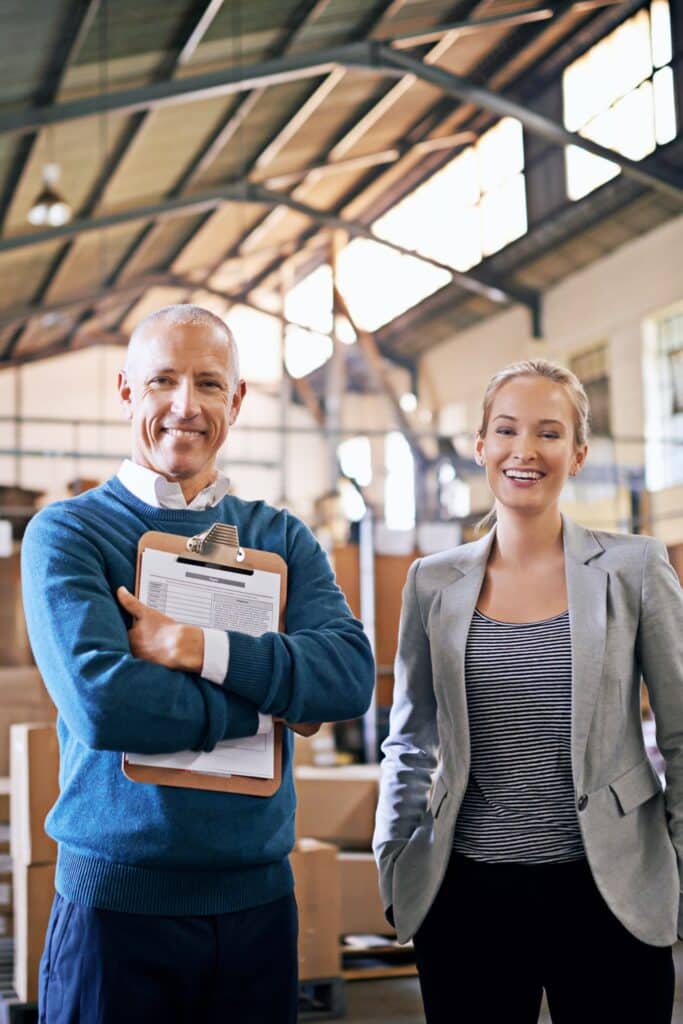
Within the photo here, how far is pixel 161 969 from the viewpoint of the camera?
51.1 inches

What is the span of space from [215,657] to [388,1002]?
2743 mm

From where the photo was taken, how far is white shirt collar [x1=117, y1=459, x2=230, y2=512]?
4.75ft

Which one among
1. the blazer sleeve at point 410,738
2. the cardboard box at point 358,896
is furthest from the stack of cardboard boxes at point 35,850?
the blazer sleeve at point 410,738

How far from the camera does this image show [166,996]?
1.30 m

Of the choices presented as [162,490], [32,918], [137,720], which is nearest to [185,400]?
[162,490]

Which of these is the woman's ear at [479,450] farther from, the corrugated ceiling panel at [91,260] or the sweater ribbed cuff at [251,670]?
the corrugated ceiling panel at [91,260]

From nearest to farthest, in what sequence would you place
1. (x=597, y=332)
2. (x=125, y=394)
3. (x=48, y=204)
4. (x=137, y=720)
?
(x=137, y=720) → (x=125, y=394) → (x=597, y=332) → (x=48, y=204)

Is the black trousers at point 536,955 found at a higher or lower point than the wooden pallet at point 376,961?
higher

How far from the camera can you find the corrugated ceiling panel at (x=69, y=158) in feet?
19.2

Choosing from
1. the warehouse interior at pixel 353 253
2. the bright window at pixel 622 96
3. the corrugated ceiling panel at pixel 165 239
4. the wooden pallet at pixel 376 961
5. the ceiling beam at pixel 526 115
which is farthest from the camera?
the corrugated ceiling panel at pixel 165 239

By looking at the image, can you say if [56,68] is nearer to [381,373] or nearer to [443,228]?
[443,228]

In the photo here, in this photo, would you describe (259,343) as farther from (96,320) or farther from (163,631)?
(163,631)

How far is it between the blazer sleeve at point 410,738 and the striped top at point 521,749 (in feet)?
0.45

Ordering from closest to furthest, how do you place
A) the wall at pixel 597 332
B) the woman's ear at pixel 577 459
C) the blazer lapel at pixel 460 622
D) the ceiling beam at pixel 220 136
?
the blazer lapel at pixel 460 622, the woman's ear at pixel 577 459, the wall at pixel 597 332, the ceiling beam at pixel 220 136
